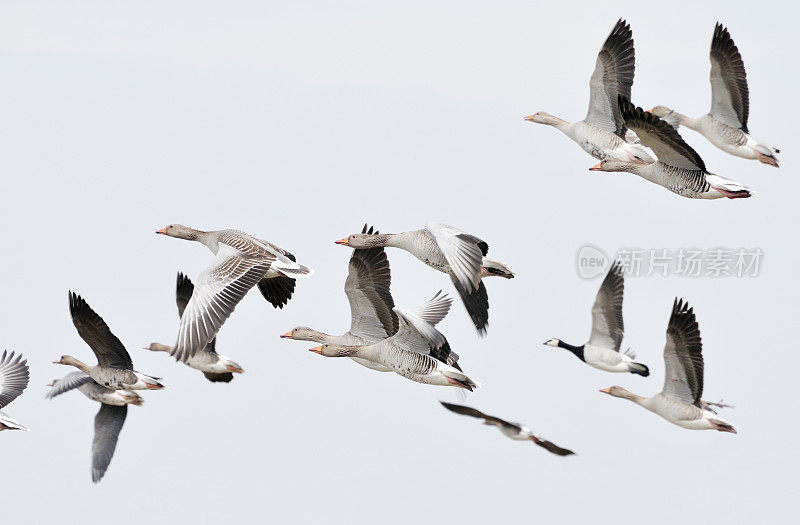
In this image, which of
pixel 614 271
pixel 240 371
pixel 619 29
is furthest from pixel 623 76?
pixel 240 371

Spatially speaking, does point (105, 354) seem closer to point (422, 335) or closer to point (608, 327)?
→ point (422, 335)

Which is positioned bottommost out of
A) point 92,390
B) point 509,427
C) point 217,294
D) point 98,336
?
point 92,390

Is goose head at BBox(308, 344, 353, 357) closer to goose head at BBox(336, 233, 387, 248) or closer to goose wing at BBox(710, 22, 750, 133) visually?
goose head at BBox(336, 233, 387, 248)

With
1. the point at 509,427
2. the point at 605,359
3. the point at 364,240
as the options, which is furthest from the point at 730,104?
the point at 509,427

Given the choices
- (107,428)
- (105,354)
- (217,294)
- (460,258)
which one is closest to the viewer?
(460,258)

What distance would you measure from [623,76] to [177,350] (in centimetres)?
954

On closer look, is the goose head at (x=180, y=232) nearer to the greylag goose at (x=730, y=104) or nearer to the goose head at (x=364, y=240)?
the goose head at (x=364, y=240)

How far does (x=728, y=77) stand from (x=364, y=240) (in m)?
6.37

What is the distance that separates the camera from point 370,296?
20.3 metres

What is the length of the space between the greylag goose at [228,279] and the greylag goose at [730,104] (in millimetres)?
7308

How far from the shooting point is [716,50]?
21.1 m

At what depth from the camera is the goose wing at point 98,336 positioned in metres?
19.5

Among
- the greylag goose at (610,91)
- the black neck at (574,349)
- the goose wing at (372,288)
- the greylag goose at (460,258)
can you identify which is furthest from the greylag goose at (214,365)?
the greylag goose at (610,91)

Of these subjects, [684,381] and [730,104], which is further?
[730,104]
